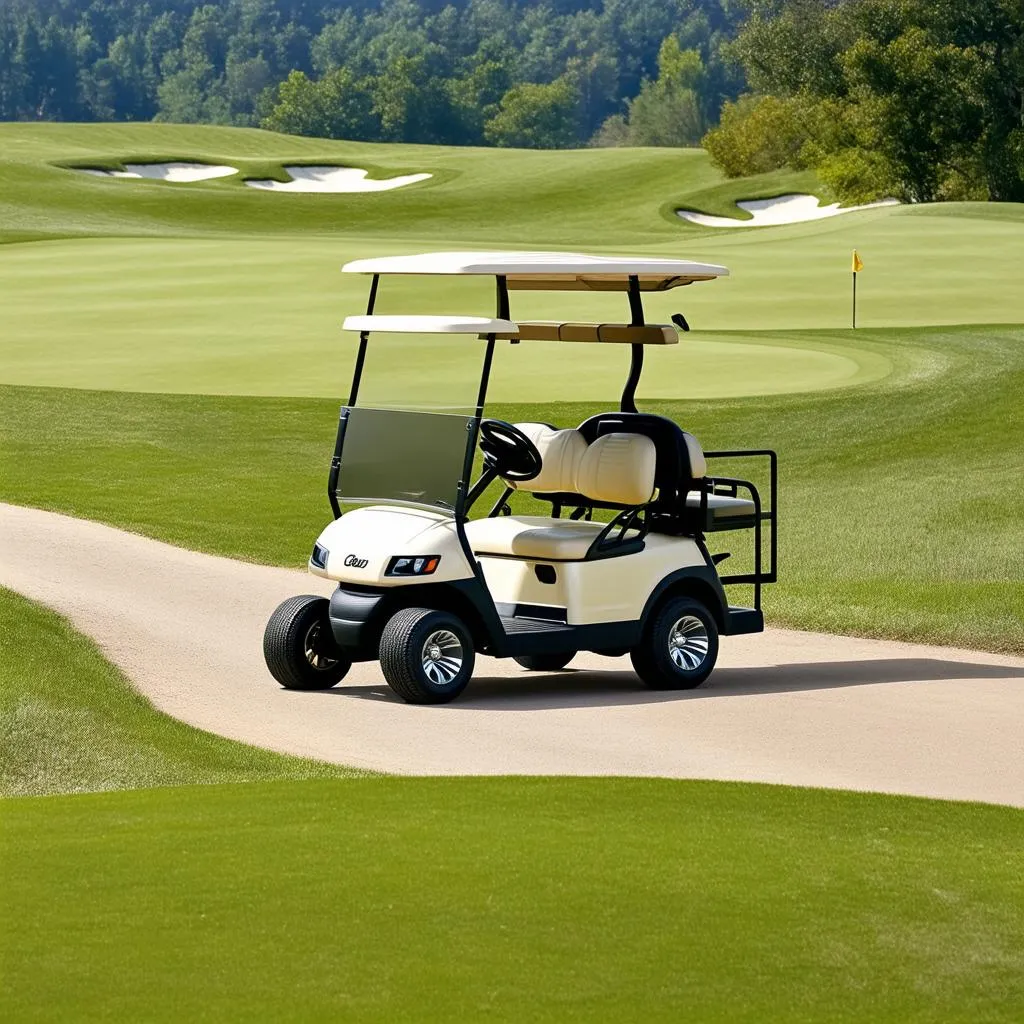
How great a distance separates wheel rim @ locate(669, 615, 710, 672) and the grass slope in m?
2.23

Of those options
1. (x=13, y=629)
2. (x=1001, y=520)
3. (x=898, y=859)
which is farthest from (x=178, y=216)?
(x=898, y=859)

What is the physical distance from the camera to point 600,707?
1011cm

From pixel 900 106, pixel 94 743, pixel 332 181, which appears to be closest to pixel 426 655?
pixel 94 743

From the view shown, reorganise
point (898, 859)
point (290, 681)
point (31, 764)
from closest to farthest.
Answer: point (898, 859), point (31, 764), point (290, 681)

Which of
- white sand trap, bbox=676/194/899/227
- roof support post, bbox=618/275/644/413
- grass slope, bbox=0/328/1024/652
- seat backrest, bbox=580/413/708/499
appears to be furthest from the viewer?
white sand trap, bbox=676/194/899/227

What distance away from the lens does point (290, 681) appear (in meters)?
10.4

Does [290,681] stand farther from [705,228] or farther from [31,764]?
[705,228]

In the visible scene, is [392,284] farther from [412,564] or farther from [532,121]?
[532,121]

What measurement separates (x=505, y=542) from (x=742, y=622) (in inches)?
59.9

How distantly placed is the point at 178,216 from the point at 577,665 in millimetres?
50980

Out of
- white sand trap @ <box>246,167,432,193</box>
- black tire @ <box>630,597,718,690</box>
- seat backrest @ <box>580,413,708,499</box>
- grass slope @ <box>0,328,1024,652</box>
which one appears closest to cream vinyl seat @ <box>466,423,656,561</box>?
seat backrest @ <box>580,413,708,499</box>

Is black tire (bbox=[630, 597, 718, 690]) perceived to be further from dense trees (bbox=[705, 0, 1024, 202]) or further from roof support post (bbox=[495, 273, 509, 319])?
dense trees (bbox=[705, 0, 1024, 202])

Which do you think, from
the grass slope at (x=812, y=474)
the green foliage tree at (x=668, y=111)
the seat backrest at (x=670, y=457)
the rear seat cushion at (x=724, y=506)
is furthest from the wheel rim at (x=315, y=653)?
the green foliage tree at (x=668, y=111)

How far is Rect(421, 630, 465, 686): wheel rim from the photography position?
9961mm
